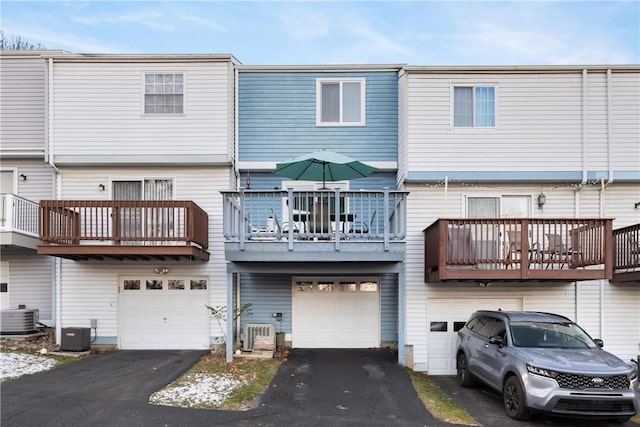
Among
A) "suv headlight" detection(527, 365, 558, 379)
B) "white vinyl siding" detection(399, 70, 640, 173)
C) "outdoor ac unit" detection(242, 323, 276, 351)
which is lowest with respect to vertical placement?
"outdoor ac unit" detection(242, 323, 276, 351)

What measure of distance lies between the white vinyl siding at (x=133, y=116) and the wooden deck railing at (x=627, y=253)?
944 cm

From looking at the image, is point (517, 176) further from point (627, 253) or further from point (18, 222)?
point (18, 222)

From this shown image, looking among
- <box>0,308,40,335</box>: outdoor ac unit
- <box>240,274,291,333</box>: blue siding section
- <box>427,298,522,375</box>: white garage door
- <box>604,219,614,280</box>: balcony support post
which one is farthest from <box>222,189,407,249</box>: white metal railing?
<box>0,308,40,335</box>: outdoor ac unit

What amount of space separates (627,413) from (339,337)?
22.6ft

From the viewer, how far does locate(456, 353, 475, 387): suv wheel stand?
32.8ft

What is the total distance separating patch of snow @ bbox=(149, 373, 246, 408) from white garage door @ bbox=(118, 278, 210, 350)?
118 inches

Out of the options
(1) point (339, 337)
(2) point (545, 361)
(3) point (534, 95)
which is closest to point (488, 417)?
(2) point (545, 361)

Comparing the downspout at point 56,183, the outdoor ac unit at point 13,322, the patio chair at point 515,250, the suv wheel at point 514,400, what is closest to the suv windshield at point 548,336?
the suv wheel at point 514,400

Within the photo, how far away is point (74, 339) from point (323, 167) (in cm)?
736

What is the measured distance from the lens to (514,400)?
7855 millimetres

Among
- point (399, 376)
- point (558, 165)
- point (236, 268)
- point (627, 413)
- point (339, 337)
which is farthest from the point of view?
point (339, 337)

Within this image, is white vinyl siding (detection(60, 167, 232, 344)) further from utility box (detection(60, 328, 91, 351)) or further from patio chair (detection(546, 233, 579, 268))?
patio chair (detection(546, 233, 579, 268))

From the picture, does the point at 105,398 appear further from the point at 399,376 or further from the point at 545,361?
the point at 545,361

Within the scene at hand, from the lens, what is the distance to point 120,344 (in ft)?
41.3
